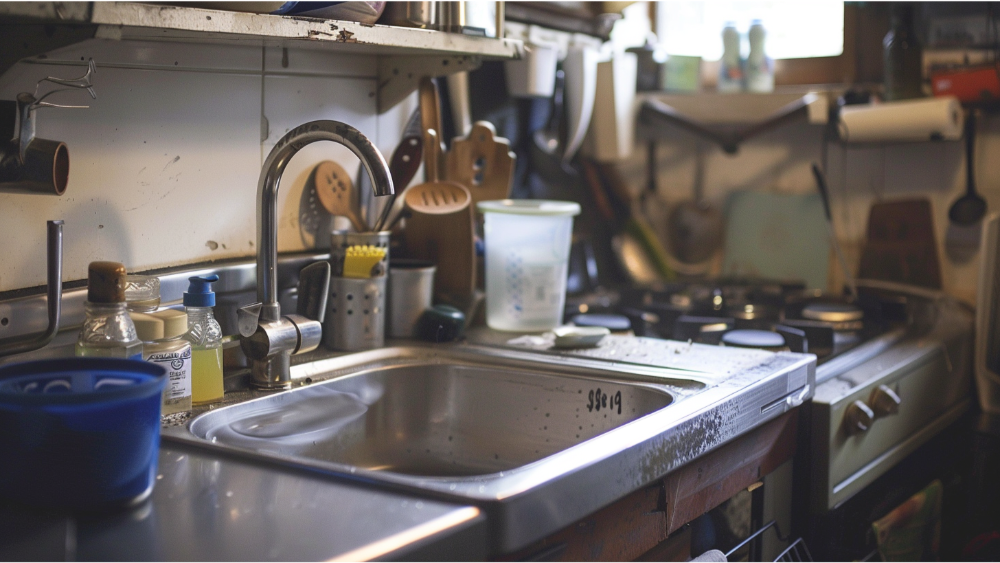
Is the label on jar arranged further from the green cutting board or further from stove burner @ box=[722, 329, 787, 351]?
the green cutting board

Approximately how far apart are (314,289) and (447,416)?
29 cm

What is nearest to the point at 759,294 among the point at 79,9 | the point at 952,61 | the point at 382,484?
the point at 952,61

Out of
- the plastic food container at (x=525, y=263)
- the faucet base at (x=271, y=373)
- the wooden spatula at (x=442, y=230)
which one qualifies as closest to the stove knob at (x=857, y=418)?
the plastic food container at (x=525, y=263)

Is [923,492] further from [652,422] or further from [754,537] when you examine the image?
[652,422]

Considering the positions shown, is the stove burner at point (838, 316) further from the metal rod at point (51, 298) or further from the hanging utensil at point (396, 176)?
the metal rod at point (51, 298)

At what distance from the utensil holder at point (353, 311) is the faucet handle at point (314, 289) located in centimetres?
11

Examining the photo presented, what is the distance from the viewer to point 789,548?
1442 mm

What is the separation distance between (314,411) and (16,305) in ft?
1.35

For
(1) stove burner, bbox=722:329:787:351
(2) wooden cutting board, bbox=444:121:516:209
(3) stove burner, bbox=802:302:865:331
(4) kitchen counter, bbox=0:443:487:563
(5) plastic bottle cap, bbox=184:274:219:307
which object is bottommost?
(4) kitchen counter, bbox=0:443:487:563

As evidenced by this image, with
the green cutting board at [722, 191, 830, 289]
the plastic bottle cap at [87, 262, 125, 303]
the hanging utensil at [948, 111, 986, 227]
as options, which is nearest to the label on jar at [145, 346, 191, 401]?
the plastic bottle cap at [87, 262, 125, 303]

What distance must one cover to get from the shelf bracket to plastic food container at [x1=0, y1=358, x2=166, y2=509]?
33.4 inches

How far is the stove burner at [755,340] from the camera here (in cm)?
170

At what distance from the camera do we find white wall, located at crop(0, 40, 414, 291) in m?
1.18

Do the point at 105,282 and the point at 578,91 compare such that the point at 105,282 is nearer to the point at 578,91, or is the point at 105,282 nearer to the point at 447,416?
the point at 447,416
